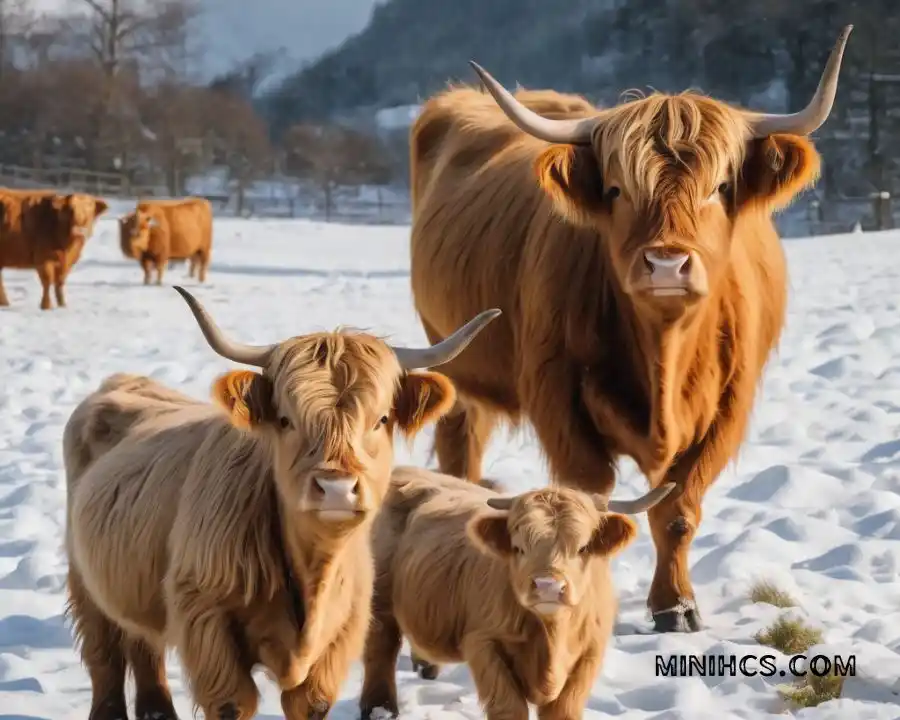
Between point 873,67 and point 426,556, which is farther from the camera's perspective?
point 873,67

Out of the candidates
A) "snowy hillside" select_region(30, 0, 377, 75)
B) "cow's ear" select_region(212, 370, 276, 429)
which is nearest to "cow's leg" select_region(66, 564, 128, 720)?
"cow's ear" select_region(212, 370, 276, 429)

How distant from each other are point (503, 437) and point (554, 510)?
4085 mm

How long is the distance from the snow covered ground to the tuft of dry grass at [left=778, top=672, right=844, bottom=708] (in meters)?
0.05

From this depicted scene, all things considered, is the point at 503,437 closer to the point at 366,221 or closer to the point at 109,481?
the point at 109,481

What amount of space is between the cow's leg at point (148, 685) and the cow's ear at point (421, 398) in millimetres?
1051

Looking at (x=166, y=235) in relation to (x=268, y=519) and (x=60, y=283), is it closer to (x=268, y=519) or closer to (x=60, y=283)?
(x=60, y=283)

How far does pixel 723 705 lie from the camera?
3.61m

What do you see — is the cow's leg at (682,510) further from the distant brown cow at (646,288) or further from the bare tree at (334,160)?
the bare tree at (334,160)

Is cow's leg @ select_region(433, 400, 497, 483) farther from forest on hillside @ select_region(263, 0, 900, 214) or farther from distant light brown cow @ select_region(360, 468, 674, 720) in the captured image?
distant light brown cow @ select_region(360, 468, 674, 720)

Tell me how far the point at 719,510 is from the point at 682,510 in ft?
3.73

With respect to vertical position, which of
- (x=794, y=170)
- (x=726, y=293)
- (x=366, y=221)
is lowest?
(x=366, y=221)

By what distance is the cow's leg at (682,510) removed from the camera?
173 inches

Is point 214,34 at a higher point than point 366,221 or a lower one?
higher

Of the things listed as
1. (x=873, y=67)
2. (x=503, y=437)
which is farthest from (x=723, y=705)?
(x=873, y=67)
